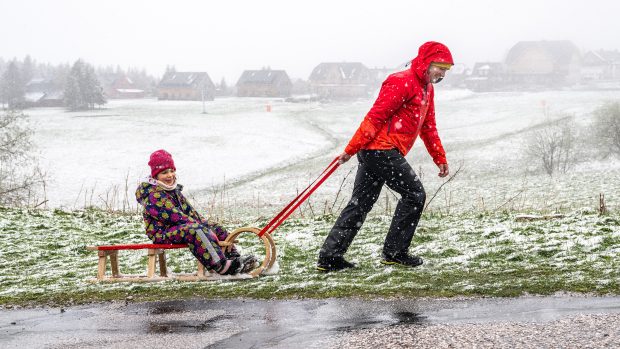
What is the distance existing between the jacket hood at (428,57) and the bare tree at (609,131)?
4130 cm

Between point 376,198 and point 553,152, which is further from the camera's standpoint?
point 553,152

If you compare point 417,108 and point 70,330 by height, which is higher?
point 417,108

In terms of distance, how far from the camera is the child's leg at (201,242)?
21.1ft

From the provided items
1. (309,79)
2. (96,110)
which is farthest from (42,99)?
(309,79)

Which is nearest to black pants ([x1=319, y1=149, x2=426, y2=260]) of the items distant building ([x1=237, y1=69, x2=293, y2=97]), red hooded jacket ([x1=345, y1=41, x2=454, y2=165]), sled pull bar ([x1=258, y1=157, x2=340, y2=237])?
red hooded jacket ([x1=345, y1=41, x2=454, y2=165])

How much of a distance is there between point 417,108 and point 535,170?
3744 cm

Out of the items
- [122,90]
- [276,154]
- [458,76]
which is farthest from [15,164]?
[458,76]

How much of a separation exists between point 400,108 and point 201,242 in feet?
7.46

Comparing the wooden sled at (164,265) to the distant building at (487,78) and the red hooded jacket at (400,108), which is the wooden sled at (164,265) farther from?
the distant building at (487,78)

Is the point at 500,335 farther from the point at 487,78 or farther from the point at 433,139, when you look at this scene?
the point at 487,78

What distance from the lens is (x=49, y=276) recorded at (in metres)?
7.34

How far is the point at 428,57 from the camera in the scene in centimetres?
630

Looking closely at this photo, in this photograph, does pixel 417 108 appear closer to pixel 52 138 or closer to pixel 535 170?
pixel 535 170

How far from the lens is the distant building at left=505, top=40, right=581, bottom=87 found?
392ft
